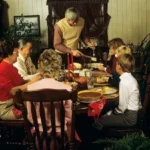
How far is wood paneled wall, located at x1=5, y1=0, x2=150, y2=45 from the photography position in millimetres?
6426

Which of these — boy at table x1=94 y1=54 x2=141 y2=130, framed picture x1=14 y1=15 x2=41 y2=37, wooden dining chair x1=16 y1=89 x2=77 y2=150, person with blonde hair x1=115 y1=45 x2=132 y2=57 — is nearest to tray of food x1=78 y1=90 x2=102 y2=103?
boy at table x1=94 y1=54 x2=141 y2=130

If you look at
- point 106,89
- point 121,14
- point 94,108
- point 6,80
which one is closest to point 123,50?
point 106,89

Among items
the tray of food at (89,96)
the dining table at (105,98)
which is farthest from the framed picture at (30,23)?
the tray of food at (89,96)

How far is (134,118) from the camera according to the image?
259 centimetres

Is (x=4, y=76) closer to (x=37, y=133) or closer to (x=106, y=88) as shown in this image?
(x=37, y=133)

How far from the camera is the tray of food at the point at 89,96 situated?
2479mm

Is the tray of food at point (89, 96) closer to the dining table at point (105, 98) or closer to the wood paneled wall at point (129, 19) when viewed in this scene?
the dining table at point (105, 98)

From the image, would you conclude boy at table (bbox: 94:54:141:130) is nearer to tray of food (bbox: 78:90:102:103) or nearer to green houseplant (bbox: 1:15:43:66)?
tray of food (bbox: 78:90:102:103)

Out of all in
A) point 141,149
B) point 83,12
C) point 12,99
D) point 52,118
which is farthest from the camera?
point 83,12

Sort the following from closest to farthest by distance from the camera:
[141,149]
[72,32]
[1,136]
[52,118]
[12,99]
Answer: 1. [141,149]
2. [52,118]
3. [12,99]
4. [1,136]
5. [72,32]

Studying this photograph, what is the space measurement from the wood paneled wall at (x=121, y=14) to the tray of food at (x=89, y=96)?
13.1 ft

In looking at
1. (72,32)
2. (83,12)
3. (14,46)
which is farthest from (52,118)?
(83,12)

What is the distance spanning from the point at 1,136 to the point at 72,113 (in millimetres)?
1198

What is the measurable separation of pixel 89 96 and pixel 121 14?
4233mm
